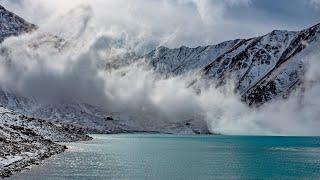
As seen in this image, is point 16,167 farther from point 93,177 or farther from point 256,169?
point 256,169

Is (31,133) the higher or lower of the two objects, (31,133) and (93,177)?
the higher

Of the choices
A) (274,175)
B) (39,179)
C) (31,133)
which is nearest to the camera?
(39,179)

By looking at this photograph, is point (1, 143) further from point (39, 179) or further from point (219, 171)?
point (219, 171)

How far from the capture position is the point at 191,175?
363 ft

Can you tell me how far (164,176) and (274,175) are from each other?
24797 millimetres

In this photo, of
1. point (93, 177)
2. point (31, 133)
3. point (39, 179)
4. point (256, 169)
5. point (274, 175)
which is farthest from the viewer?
point (31, 133)

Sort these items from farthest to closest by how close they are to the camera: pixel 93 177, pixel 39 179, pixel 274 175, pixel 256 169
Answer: pixel 256 169
pixel 274 175
pixel 93 177
pixel 39 179

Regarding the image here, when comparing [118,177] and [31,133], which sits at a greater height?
[31,133]

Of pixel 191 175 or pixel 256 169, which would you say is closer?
pixel 191 175

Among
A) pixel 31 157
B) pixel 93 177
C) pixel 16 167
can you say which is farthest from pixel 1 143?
pixel 93 177

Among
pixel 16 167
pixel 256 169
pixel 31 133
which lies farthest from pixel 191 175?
pixel 31 133

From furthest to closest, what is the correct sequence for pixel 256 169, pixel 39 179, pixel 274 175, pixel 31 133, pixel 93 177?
pixel 31 133, pixel 256 169, pixel 274 175, pixel 93 177, pixel 39 179

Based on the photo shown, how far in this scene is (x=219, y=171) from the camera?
392 ft

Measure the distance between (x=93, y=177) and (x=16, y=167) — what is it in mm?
17068
